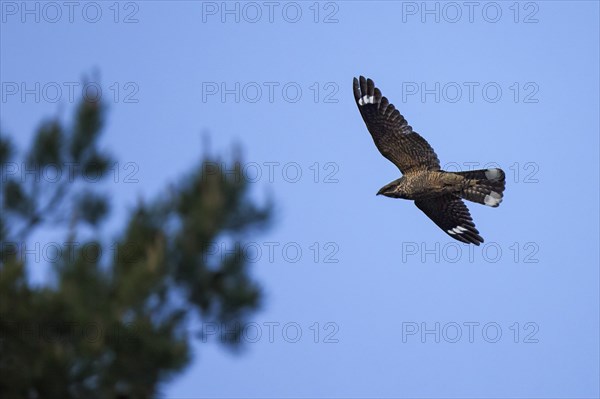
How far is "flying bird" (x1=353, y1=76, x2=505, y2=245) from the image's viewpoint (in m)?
12.4

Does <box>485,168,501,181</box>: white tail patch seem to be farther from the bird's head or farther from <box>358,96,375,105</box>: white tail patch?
<box>358,96,375,105</box>: white tail patch

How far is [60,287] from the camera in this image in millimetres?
6418

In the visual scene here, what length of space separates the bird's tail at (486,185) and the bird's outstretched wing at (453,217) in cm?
101

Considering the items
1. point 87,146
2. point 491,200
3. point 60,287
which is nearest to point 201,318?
point 60,287

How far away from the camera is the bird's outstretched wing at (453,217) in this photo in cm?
1358

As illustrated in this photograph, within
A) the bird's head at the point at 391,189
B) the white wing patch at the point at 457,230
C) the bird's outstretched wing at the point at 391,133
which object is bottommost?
the white wing patch at the point at 457,230

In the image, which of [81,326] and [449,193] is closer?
[81,326]

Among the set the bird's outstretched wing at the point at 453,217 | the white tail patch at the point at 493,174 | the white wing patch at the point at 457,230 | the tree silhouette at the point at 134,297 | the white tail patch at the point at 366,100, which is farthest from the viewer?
the white wing patch at the point at 457,230

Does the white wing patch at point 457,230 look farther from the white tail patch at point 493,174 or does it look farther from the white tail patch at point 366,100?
the white tail patch at point 366,100

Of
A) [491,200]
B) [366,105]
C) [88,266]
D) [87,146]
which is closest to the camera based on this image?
[88,266]

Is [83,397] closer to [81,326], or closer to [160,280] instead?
[81,326]

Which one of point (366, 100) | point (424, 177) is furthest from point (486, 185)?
point (366, 100)

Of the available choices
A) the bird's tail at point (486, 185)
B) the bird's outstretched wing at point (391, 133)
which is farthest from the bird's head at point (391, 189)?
the bird's tail at point (486, 185)

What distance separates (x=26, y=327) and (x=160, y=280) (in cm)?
118
